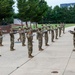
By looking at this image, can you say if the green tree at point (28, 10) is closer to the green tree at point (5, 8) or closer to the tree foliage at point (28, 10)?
the tree foliage at point (28, 10)

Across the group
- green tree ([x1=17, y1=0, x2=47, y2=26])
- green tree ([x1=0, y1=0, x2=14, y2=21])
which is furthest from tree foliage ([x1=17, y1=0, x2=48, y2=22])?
green tree ([x1=0, y1=0, x2=14, y2=21])

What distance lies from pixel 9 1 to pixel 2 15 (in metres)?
3.17

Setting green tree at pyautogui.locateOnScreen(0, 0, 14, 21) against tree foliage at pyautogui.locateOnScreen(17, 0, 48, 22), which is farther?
tree foliage at pyautogui.locateOnScreen(17, 0, 48, 22)

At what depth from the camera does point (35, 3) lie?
64.8m

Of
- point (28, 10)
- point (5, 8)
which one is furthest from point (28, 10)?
point (5, 8)

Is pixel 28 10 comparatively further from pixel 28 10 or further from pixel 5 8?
pixel 5 8

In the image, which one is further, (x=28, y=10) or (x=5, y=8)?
(x=28, y=10)

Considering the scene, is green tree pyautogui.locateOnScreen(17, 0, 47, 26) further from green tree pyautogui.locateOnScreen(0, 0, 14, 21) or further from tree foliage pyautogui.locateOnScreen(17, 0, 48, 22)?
green tree pyautogui.locateOnScreen(0, 0, 14, 21)

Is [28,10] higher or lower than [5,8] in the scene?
lower

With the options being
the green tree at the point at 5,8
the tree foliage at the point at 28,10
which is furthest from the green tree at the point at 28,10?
the green tree at the point at 5,8

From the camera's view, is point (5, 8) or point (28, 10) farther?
point (28, 10)

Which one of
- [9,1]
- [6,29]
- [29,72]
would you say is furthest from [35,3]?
[29,72]

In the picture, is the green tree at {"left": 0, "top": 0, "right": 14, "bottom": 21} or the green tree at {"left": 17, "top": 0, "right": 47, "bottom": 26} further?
the green tree at {"left": 17, "top": 0, "right": 47, "bottom": 26}

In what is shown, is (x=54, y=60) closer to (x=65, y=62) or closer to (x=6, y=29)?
(x=65, y=62)
